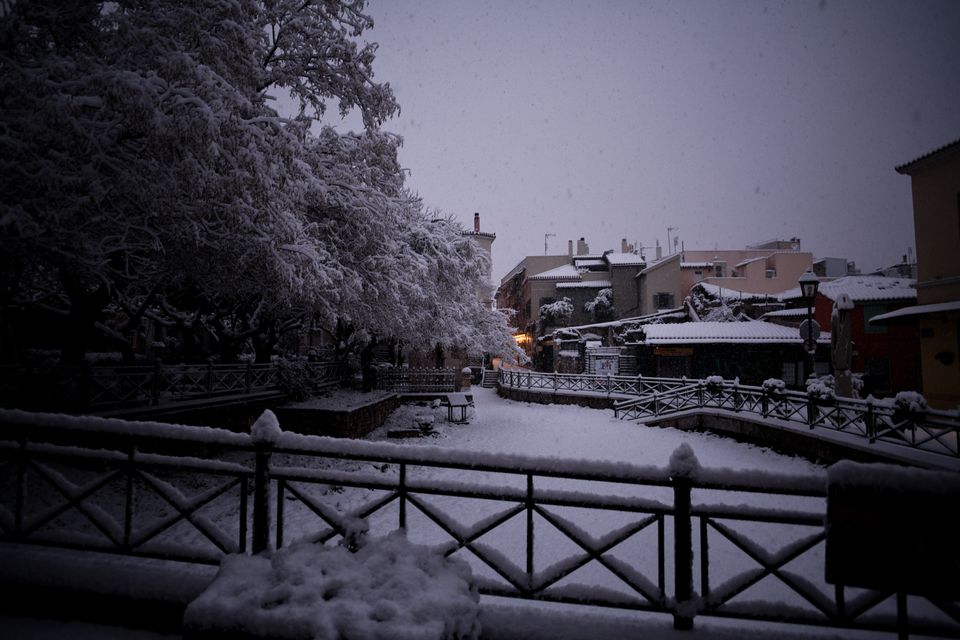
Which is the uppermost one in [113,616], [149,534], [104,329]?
[104,329]

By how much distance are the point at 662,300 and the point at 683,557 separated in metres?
37.2

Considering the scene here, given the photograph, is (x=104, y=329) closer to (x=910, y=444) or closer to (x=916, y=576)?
(x=916, y=576)

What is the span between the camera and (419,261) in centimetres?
1556

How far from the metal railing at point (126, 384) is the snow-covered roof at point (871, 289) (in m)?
26.7

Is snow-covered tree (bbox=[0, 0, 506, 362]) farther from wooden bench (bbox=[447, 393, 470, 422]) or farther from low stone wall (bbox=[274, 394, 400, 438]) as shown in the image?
wooden bench (bbox=[447, 393, 470, 422])

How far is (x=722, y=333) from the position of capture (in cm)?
2314

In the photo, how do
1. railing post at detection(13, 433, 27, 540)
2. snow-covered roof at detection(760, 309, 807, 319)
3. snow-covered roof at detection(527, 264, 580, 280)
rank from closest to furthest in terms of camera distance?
railing post at detection(13, 433, 27, 540), snow-covered roof at detection(760, 309, 807, 319), snow-covered roof at detection(527, 264, 580, 280)

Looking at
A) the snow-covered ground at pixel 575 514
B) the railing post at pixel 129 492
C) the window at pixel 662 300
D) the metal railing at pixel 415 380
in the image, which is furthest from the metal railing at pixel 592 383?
the railing post at pixel 129 492

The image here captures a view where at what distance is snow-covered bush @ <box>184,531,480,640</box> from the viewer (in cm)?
252

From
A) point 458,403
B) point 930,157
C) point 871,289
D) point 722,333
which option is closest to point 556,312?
point 722,333

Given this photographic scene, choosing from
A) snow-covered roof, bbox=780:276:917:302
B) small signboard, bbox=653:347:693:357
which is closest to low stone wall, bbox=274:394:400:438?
small signboard, bbox=653:347:693:357

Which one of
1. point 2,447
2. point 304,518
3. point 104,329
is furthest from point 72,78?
point 104,329

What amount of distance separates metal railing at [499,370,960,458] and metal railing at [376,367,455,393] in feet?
15.7

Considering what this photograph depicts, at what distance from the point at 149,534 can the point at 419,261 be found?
12339 millimetres
